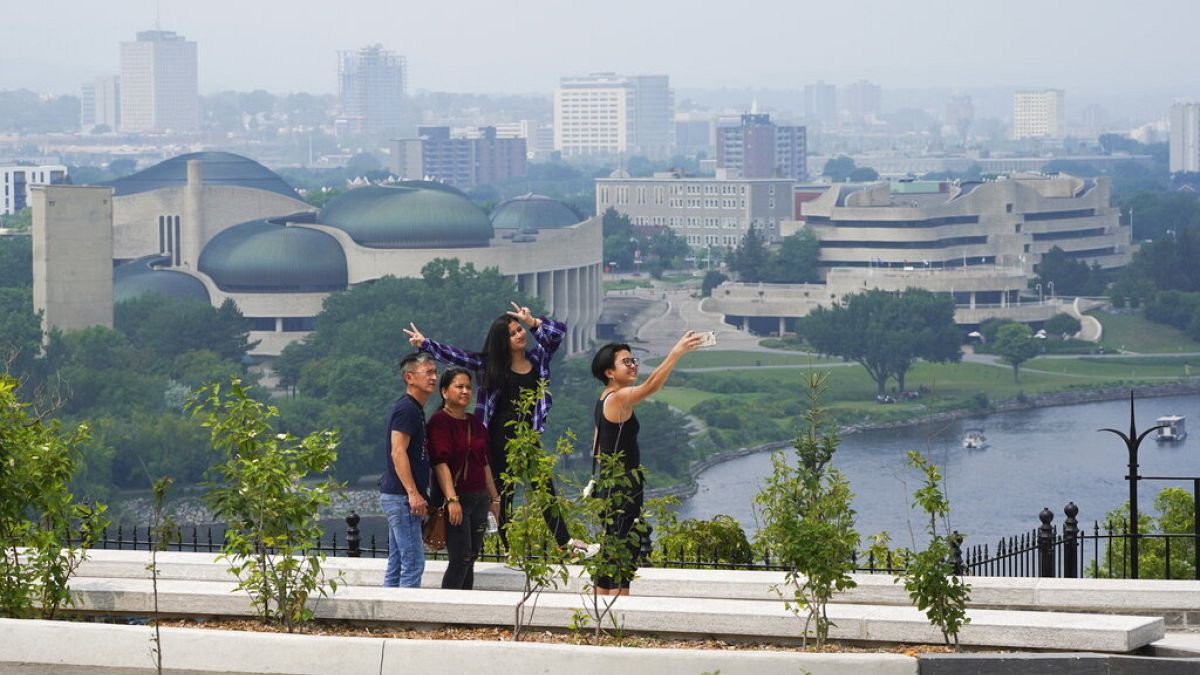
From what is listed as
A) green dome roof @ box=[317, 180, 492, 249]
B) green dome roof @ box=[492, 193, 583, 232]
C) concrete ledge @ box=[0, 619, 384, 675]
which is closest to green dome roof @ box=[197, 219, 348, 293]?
green dome roof @ box=[317, 180, 492, 249]

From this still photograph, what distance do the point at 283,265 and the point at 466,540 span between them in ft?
248

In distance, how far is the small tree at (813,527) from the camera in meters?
8.53

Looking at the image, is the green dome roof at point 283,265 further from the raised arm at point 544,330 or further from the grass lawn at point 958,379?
the raised arm at point 544,330

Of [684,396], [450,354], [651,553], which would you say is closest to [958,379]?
[684,396]

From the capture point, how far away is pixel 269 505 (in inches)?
348

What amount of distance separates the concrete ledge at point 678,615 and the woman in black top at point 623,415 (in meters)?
0.42

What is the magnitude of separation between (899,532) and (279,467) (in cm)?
4138

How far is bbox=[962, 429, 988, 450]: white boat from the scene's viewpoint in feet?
230

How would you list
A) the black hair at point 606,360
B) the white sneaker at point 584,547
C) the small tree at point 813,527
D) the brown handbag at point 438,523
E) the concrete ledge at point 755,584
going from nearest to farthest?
the small tree at point 813,527
the white sneaker at point 584,547
the concrete ledge at point 755,584
the brown handbag at point 438,523
the black hair at point 606,360

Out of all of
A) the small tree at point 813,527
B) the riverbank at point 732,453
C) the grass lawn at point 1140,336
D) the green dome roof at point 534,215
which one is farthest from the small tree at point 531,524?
the green dome roof at point 534,215

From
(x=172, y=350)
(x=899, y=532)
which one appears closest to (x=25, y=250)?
(x=172, y=350)

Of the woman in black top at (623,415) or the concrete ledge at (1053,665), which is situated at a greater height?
the woman in black top at (623,415)

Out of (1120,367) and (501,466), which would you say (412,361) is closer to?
(501,466)

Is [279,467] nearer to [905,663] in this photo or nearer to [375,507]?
[905,663]
